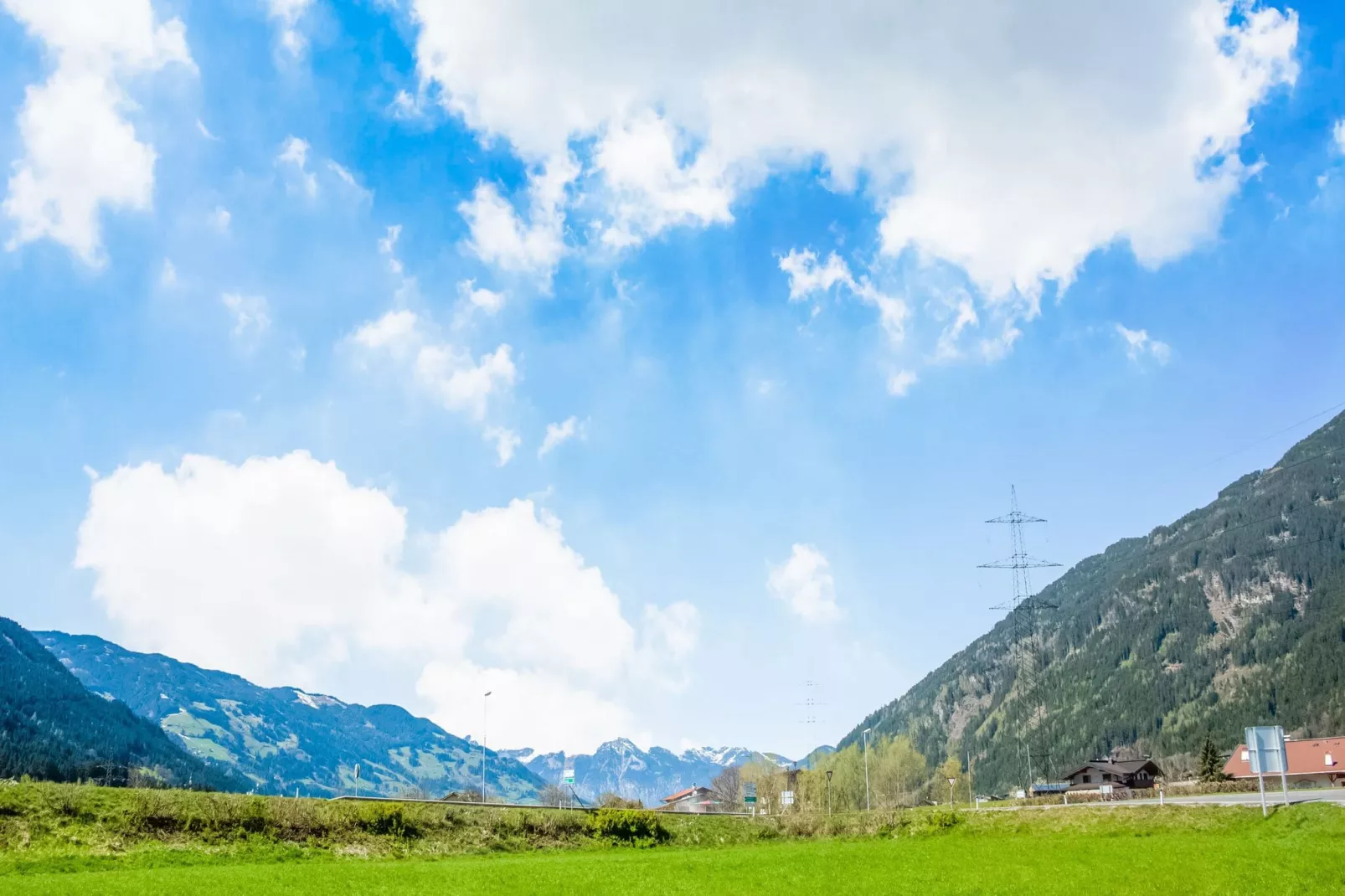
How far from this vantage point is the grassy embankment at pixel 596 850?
38.2 metres

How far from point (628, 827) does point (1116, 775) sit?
449ft

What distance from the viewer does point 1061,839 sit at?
5456 centimetres

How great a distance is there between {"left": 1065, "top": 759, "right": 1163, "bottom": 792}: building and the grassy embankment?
120100mm

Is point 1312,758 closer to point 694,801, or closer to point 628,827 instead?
point 694,801

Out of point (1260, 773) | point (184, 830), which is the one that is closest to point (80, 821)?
point (184, 830)

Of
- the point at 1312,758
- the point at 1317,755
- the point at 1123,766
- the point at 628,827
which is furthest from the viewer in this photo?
the point at 1123,766

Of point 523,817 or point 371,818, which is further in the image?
point 523,817

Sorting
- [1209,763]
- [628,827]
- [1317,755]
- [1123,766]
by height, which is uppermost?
[628,827]

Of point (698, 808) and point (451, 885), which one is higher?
point (451, 885)

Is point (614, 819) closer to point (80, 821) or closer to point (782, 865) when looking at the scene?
point (782, 865)

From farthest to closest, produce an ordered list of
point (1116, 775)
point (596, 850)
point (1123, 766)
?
point (1123, 766) < point (1116, 775) < point (596, 850)

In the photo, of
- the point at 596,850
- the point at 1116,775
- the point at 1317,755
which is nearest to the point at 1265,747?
the point at 596,850

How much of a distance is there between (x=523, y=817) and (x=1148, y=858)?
45.8 m

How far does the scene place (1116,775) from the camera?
171375mm
